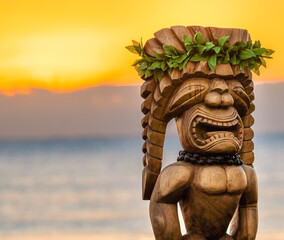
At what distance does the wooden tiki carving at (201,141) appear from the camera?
5.50m

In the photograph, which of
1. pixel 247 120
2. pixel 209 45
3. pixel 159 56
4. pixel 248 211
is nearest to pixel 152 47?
pixel 159 56

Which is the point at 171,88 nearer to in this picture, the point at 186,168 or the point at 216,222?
the point at 186,168

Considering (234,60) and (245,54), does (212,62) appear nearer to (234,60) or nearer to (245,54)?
(234,60)

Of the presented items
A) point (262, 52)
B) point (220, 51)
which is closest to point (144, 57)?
point (220, 51)

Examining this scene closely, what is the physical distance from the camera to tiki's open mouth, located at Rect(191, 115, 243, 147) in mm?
5485

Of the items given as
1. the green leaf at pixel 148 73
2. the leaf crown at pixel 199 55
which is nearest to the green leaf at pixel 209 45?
the leaf crown at pixel 199 55

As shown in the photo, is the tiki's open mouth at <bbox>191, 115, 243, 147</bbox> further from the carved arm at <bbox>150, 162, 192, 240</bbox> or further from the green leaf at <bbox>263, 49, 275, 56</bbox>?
the green leaf at <bbox>263, 49, 275, 56</bbox>

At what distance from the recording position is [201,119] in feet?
18.0

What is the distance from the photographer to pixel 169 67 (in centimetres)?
556

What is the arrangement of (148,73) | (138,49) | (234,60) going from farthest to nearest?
(138,49), (148,73), (234,60)

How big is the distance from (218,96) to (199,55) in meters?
0.37

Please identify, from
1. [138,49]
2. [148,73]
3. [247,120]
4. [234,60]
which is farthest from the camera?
[247,120]

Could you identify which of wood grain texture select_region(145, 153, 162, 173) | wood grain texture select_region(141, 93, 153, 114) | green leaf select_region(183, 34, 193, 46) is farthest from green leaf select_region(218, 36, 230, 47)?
wood grain texture select_region(145, 153, 162, 173)

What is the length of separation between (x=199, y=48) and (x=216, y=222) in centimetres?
147
